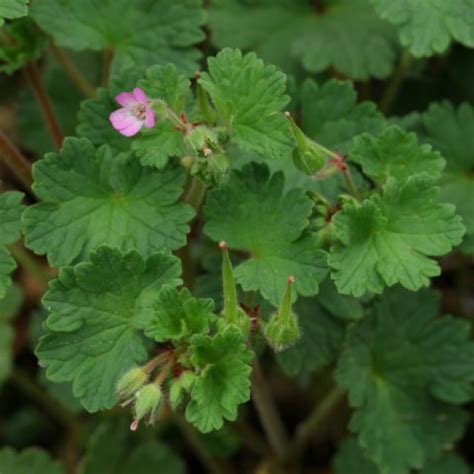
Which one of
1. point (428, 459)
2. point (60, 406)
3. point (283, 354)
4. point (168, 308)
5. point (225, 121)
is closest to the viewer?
point (168, 308)

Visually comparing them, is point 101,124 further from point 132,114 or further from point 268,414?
point 268,414

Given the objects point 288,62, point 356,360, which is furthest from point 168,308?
point 288,62

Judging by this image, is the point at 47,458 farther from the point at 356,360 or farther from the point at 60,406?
the point at 356,360

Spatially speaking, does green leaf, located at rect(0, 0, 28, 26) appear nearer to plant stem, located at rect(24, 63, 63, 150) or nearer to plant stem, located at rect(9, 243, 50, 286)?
plant stem, located at rect(24, 63, 63, 150)

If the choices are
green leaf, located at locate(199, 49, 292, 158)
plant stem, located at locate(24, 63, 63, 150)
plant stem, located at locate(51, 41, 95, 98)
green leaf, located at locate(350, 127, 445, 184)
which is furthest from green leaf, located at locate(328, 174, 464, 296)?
plant stem, located at locate(51, 41, 95, 98)

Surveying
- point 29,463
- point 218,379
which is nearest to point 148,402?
point 218,379

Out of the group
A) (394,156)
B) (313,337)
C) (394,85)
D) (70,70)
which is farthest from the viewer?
(394,85)

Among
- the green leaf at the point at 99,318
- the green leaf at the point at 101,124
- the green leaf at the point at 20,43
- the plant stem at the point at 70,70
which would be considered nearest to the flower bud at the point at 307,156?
the green leaf at the point at 99,318
